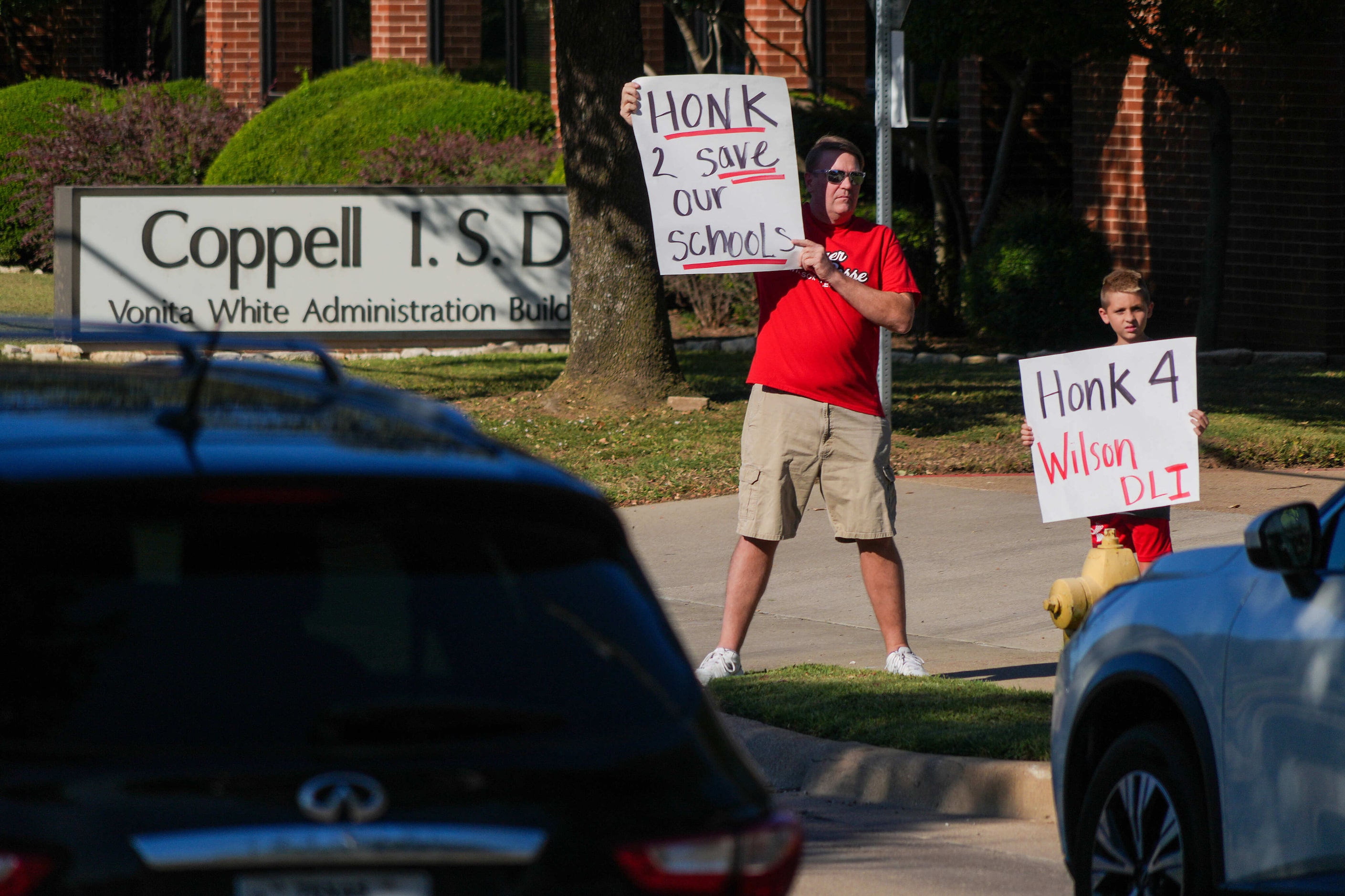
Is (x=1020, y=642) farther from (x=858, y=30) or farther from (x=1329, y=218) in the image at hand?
(x=858, y=30)

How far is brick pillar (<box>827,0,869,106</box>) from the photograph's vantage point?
25.2 metres

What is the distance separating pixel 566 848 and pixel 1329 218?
15.5 m

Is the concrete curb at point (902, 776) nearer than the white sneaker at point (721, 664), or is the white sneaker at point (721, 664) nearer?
the concrete curb at point (902, 776)

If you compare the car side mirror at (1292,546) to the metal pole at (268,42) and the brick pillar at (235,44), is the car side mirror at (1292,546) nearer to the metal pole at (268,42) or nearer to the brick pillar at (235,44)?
the brick pillar at (235,44)

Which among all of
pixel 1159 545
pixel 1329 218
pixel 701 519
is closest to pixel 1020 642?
pixel 1159 545

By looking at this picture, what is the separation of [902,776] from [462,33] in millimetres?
22332

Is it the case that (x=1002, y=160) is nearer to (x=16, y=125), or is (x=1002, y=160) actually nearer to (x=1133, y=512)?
(x=1133, y=512)

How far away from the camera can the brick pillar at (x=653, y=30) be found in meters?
25.8

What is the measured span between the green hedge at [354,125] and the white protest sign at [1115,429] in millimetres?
15156

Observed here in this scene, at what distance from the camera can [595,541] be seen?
2791 millimetres

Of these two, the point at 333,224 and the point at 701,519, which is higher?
the point at 333,224

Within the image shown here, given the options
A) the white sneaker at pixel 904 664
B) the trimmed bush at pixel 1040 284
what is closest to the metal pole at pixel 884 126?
the white sneaker at pixel 904 664

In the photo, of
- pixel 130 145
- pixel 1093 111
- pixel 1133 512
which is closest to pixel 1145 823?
pixel 1133 512

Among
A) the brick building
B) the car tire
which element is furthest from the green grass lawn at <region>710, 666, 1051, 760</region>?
the brick building
